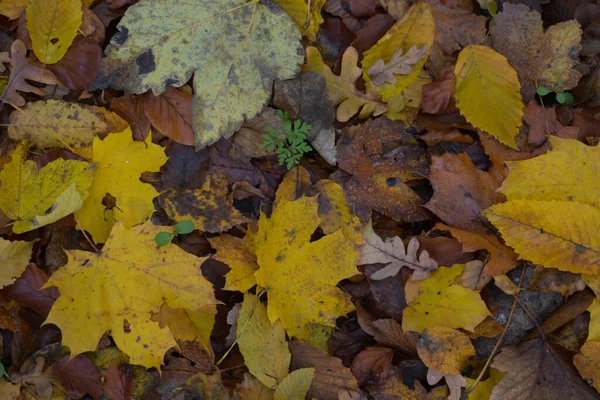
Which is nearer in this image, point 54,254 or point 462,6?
point 54,254

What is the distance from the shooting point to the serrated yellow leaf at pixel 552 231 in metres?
1.75

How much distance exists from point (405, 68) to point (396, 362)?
112 cm

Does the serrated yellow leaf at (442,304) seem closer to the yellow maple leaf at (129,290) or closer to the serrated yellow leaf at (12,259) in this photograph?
the yellow maple leaf at (129,290)

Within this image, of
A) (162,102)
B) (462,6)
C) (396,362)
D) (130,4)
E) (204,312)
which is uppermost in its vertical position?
(130,4)

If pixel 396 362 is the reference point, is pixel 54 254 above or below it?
above

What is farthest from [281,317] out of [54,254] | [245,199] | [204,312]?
[54,254]

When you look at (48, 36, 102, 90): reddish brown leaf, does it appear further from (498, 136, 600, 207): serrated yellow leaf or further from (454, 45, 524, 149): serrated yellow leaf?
(498, 136, 600, 207): serrated yellow leaf

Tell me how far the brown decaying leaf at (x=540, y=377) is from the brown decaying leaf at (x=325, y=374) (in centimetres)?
52

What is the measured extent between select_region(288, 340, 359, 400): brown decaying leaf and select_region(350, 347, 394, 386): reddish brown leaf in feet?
0.14

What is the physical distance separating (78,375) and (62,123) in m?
0.94

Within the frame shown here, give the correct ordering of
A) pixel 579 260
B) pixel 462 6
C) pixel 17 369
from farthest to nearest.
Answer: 1. pixel 462 6
2. pixel 17 369
3. pixel 579 260

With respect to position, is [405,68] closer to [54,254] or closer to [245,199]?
[245,199]

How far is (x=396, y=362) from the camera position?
6.41 feet

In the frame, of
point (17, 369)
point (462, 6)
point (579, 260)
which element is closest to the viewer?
point (579, 260)
